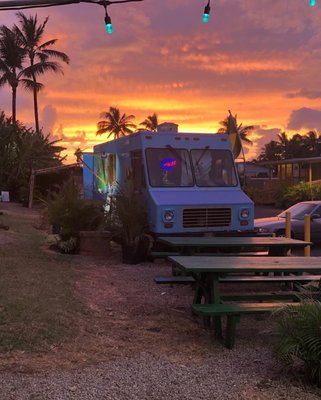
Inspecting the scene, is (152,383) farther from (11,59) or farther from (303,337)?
(11,59)

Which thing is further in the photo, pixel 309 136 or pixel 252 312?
pixel 309 136

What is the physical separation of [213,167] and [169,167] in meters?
1.01

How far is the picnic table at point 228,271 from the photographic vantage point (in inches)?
201

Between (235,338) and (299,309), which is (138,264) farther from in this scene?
(299,309)

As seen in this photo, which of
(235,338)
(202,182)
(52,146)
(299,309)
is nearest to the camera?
(299,309)

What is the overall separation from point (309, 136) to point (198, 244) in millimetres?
81634

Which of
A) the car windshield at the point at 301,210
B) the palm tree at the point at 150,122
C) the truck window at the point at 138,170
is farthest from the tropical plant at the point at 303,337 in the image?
the palm tree at the point at 150,122

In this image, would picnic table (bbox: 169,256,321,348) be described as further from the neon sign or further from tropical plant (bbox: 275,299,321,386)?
the neon sign

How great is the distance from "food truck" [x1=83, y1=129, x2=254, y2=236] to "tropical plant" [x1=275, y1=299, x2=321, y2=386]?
18.4ft

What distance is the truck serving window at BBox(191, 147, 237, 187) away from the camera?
11.0 meters

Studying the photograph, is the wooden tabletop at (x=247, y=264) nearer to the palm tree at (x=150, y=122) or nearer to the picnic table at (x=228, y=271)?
the picnic table at (x=228, y=271)

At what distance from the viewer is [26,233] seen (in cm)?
→ 1520

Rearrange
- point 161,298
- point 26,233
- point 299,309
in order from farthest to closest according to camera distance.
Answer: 1. point 26,233
2. point 161,298
3. point 299,309

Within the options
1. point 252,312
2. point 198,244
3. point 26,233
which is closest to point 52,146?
point 26,233
